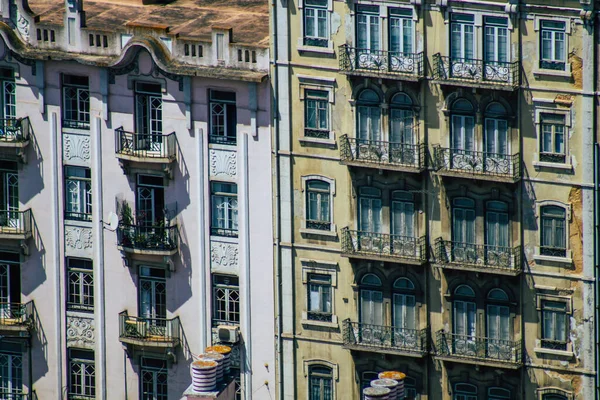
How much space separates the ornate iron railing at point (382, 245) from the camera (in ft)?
329

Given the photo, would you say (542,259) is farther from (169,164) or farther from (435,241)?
(169,164)

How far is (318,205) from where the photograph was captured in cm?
10206

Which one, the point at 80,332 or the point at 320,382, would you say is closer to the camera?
the point at 320,382

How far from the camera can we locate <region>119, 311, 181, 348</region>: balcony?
343ft

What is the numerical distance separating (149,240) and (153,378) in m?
6.29

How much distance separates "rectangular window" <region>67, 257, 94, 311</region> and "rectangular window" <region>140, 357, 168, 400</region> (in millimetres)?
3603

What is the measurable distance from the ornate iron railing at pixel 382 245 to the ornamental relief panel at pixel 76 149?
12.3 metres

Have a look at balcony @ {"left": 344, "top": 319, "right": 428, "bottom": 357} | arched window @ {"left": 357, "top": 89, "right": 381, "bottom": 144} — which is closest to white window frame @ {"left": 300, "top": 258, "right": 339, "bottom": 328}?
balcony @ {"left": 344, "top": 319, "right": 428, "bottom": 357}

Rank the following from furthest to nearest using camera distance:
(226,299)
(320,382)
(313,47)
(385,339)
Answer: (226,299), (320,382), (385,339), (313,47)

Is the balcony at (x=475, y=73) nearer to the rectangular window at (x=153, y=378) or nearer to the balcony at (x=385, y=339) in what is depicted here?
the balcony at (x=385, y=339)

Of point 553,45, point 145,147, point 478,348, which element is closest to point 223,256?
point 145,147

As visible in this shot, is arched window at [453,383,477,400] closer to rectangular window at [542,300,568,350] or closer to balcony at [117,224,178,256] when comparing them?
rectangular window at [542,300,568,350]

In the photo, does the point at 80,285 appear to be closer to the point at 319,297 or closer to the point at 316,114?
the point at 319,297

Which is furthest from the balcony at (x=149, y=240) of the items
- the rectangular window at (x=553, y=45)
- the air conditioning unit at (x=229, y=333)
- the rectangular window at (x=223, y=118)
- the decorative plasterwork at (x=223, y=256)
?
the rectangular window at (x=553, y=45)
